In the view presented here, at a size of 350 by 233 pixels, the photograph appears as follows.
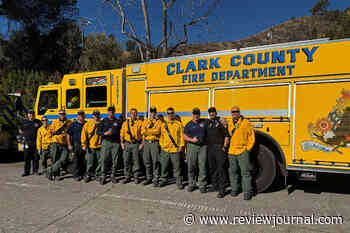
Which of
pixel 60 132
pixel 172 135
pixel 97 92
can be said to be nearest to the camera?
pixel 172 135

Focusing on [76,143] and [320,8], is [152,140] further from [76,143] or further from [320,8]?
[320,8]

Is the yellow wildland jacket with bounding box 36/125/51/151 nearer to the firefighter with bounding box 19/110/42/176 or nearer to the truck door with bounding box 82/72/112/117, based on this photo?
the firefighter with bounding box 19/110/42/176

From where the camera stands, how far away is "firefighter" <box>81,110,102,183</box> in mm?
6840

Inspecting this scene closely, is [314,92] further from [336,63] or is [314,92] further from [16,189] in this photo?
[16,189]

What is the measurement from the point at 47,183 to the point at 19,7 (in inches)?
1031

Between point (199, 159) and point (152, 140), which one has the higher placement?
point (152, 140)

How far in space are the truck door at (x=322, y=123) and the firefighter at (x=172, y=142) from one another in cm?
240

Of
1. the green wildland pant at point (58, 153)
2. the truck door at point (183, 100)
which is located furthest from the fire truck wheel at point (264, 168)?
the green wildland pant at point (58, 153)

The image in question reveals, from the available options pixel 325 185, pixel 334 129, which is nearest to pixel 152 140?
pixel 334 129

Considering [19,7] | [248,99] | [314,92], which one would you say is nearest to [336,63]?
[314,92]

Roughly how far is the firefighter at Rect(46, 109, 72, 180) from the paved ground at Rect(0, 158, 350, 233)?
0.51 meters

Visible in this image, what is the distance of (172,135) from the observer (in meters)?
6.09

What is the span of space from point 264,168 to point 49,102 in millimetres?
6842

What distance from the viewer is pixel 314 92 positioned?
17.4 ft
